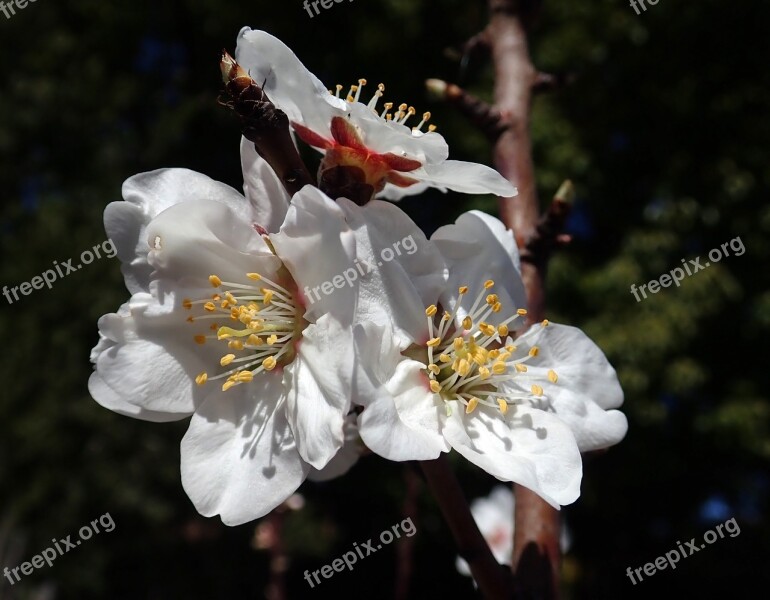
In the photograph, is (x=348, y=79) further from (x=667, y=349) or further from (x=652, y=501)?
(x=652, y=501)

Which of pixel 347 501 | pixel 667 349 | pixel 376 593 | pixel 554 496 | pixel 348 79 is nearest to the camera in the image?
pixel 554 496

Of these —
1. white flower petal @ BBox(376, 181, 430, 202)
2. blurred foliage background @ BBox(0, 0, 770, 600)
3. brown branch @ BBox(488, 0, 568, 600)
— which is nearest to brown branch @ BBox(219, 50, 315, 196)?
white flower petal @ BBox(376, 181, 430, 202)

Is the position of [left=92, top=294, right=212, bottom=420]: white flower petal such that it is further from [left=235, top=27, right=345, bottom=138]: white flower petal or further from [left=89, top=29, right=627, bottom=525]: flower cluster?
[left=235, top=27, right=345, bottom=138]: white flower petal

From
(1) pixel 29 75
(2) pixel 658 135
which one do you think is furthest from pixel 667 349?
(1) pixel 29 75

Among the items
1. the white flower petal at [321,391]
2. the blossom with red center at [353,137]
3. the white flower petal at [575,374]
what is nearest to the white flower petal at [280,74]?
the blossom with red center at [353,137]

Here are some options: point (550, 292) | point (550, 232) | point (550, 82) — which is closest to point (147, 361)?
point (550, 232)

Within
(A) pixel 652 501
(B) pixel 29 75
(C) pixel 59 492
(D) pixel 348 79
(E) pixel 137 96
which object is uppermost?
(B) pixel 29 75
